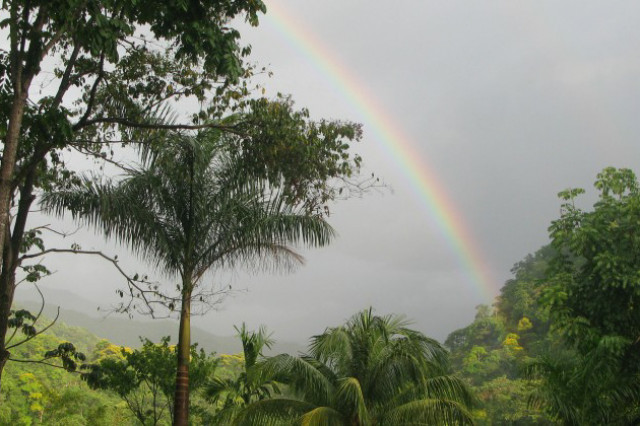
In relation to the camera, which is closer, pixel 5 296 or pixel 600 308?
pixel 5 296

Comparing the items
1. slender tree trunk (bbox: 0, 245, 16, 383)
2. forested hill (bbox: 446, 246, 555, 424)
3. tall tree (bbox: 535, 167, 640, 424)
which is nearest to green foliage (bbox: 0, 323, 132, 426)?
slender tree trunk (bbox: 0, 245, 16, 383)

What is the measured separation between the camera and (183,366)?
503 inches

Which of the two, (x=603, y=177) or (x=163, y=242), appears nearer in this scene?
(x=603, y=177)

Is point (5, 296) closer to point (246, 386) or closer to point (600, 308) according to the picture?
point (246, 386)

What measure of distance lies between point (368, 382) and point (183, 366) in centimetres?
395

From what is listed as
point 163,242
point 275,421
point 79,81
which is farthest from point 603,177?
point 79,81

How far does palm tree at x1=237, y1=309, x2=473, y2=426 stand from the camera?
39.1ft

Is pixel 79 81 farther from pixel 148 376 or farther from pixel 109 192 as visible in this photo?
pixel 148 376

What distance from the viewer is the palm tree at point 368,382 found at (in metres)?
11.9

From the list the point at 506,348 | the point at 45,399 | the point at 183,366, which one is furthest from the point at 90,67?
the point at 506,348

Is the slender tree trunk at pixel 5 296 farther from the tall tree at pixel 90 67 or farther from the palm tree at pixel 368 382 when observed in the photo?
the palm tree at pixel 368 382

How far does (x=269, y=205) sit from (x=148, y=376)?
6.42 metres

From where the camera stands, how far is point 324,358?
13719mm

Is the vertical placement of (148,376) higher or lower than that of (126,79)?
lower
